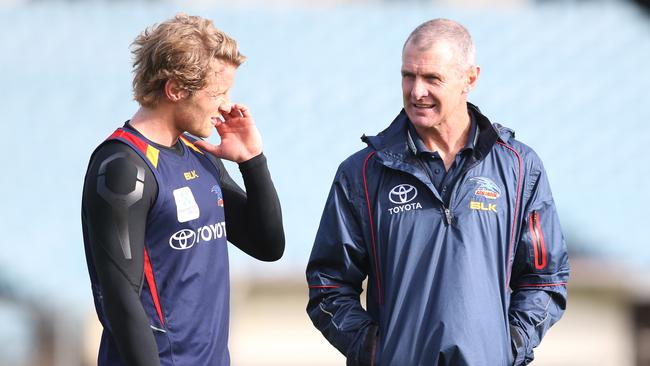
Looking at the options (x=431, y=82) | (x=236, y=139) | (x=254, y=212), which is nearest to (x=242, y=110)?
(x=236, y=139)

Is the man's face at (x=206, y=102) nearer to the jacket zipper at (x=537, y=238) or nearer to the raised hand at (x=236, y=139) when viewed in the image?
the raised hand at (x=236, y=139)

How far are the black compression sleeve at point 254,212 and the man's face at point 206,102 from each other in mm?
247

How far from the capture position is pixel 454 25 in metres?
3.13

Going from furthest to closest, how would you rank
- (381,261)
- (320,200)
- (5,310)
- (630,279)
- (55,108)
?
(55,108) → (320,200) → (5,310) → (630,279) → (381,261)

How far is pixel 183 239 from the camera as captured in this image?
9.46 feet

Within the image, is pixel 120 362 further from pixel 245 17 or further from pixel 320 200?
pixel 245 17

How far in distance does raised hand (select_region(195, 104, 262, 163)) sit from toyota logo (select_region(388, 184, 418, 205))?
0.42 metres

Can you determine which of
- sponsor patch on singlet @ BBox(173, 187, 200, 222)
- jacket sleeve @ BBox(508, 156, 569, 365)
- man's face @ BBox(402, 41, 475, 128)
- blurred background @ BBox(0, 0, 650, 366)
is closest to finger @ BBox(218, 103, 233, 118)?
sponsor patch on singlet @ BBox(173, 187, 200, 222)

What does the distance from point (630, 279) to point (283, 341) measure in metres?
2.77

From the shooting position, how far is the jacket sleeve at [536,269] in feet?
10.2

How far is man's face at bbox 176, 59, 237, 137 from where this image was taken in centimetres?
296

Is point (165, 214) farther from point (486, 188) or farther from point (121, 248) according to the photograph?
point (486, 188)

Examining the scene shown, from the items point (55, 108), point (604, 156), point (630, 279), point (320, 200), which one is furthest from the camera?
point (55, 108)

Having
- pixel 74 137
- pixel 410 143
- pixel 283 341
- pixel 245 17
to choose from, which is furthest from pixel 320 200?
pixel 410 143
